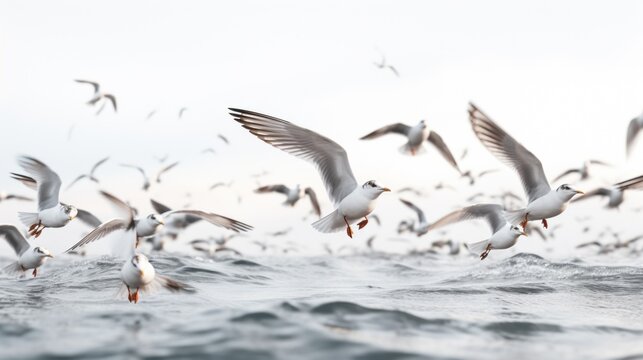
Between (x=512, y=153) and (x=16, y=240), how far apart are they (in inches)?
387

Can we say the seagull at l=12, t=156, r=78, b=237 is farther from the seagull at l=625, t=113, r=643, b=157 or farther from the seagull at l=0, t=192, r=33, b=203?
the seagull at l=625, t=113, r=643, b=157

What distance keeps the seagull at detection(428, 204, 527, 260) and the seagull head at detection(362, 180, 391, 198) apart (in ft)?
9.35

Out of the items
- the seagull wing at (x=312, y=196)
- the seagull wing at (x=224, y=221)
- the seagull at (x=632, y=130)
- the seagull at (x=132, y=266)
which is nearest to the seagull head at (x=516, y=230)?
the seagull at (x=632, y=130)

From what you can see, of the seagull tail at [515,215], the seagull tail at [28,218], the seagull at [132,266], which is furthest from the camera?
the seagull tail at [28,218]

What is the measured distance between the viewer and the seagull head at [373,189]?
1061cm

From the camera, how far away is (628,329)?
9.36 meters

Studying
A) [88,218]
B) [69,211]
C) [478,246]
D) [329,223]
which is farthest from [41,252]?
[478,246]

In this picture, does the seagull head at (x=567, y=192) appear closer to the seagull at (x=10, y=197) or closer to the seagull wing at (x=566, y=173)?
the seagull wing at (x=566, y=173)

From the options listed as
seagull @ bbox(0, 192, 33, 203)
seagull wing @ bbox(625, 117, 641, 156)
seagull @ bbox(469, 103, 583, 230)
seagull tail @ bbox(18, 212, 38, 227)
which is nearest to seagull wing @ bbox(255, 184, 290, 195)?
seagull @ bbox(0, 192, 33, 203)

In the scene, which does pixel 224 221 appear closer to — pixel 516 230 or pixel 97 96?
pixel 516 230

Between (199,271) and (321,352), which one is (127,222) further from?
(199,271)

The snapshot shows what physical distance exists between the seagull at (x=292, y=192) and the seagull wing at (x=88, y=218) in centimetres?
504

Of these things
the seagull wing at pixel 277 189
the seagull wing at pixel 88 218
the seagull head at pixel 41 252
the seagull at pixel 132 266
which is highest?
the seagull wing at pixel 277 189

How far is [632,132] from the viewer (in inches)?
632
